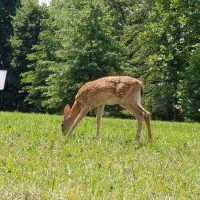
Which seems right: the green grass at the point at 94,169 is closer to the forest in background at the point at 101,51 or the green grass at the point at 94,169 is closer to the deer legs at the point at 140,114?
the deer legs at the point at 140,114

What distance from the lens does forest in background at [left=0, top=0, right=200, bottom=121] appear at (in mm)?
31234

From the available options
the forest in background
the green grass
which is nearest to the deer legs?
the green grass

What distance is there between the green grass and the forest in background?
21890mm

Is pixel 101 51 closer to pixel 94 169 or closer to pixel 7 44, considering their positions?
pixel 7 44

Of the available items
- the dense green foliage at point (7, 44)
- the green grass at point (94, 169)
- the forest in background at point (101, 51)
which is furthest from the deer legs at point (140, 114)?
the dense green foliage at point (7, 44)

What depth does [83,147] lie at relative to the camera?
25.2 ft

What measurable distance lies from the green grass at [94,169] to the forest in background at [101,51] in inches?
862

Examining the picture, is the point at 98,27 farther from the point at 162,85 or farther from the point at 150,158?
the point at 150,158

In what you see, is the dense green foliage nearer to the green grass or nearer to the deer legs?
the deer legs

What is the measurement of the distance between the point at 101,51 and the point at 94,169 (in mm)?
29634

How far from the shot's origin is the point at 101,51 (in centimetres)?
3503

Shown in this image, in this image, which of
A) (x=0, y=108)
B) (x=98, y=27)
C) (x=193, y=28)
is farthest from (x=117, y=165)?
(x=0, y=108)

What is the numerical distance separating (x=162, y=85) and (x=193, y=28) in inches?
198

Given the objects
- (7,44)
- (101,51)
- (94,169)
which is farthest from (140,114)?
(7,44)
